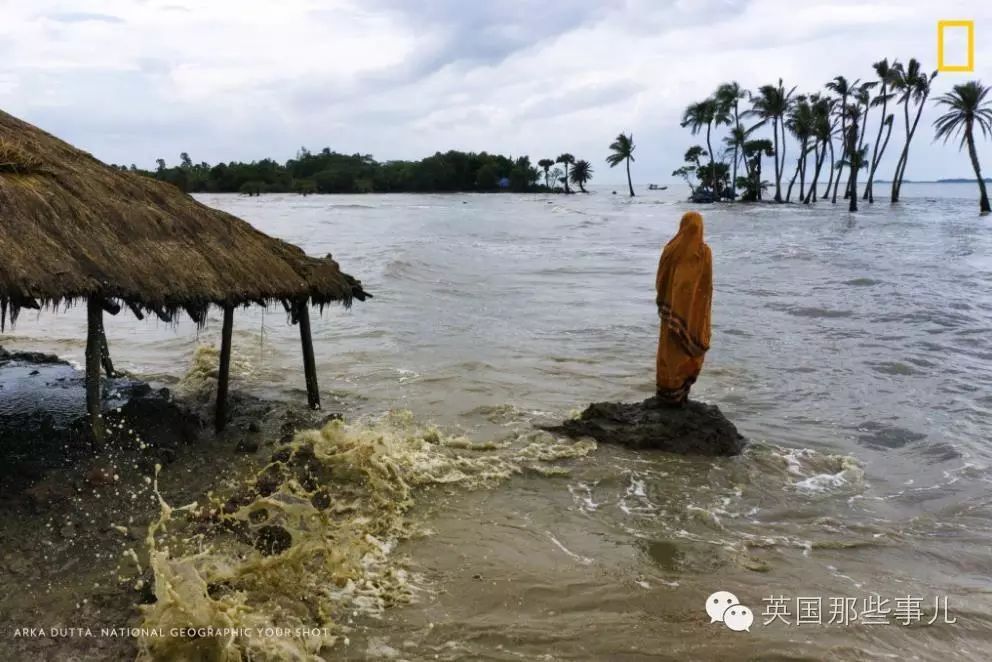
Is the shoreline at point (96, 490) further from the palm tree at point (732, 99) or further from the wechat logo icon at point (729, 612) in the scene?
the palm tree at point (732, 99)

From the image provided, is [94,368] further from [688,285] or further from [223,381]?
[688,285]

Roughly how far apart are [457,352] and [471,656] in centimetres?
833

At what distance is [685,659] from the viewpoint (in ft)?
12.9

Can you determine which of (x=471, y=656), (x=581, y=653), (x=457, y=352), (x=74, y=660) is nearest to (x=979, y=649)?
(x=581, y=653)

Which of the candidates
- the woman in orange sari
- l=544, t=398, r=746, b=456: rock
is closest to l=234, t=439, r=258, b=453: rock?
l=544, t=398, r=746, b=456: rock

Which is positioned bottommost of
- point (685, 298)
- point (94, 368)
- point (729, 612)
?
point (729, 612)

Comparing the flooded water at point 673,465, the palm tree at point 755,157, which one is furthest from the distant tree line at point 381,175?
the flooded water at point 673,465

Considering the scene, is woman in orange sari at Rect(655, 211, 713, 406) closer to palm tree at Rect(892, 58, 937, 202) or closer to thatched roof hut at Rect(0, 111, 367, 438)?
thatched roof hut at Rect(0, 111, 367, 438)

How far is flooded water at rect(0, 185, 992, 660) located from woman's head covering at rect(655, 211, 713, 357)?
4.28 feet

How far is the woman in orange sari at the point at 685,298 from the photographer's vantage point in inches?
260

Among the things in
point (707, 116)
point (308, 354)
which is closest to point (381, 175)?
point (707, 116)

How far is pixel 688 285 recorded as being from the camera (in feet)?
21.9

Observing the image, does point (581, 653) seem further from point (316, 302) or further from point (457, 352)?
point (457, 352)

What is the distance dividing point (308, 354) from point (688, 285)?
4029mm
